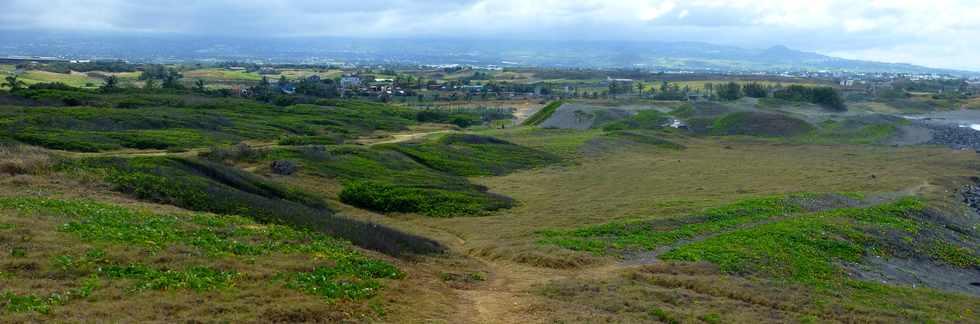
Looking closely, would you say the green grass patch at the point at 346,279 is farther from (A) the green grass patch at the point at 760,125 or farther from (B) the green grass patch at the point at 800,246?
(A) the green grass patch at the point at 760,125

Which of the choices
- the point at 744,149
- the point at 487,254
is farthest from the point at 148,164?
the point at 744,149

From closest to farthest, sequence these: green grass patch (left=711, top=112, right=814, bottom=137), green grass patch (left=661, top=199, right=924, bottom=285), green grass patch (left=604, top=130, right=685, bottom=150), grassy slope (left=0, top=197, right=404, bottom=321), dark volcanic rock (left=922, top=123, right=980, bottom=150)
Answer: grassy slope (left=0, top=197, right=404, bottom=321) → green grass patch (left=661, top=199, right=924, bottom=285) → green grass patch (left=604, top=130, right=685, bottom=150) → dark volcanic rock (left=922, top=123, right=980, bottom=150) → green grass patch (left=711, top=112, right=814, bottom=137)

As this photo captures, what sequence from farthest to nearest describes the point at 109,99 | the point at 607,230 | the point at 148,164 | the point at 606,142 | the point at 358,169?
1. the point at 109,99
2. the point at 606,142
3. the point at 358,169
4. the point at 148,164
5. the point at 607,230

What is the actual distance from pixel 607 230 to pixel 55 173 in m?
20.6

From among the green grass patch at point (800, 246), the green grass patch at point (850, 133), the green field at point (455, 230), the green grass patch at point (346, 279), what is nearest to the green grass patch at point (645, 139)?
the green field at point (455, 230)

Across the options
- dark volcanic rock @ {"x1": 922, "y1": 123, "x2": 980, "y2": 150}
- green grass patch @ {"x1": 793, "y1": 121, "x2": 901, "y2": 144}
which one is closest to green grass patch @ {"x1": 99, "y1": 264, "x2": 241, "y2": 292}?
Answer: green grass patch @ {"x1": 793, "y1": 121, "x2": 901, "y2": 144}

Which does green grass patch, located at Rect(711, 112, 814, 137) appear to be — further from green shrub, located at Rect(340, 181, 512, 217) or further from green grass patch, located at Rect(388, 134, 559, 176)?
green shrub, located at Rect(340, 181, 512, 217)

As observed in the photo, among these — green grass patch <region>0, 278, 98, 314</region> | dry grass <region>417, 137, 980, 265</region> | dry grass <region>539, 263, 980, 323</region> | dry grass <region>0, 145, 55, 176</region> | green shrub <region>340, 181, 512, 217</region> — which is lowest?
dry grass <region>417, 137, 980, 265</region>

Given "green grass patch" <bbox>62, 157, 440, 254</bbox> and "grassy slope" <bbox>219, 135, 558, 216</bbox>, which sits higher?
"green grass patch" <bbox>62, 157, 440, 254</bbox>

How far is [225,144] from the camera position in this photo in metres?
50.4

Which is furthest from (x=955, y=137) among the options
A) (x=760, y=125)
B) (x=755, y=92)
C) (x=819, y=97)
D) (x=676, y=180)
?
(x=676, y=180)

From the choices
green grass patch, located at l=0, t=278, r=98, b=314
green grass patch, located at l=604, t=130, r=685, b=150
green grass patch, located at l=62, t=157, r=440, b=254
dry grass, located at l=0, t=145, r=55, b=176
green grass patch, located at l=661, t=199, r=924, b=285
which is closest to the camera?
green grass patch, located at l=0, t=278, r=98, b=314

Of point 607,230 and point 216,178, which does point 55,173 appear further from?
point 607,230

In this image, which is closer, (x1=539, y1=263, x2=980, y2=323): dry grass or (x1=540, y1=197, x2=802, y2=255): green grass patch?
(x1=539, y1=263, x2=980, y2=323): dry grass
